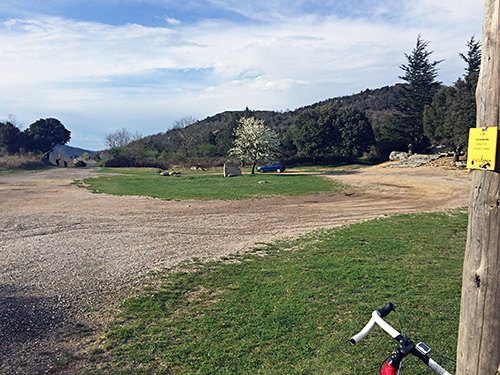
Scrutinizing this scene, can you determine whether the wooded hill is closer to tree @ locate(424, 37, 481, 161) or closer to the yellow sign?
tree @ locate(424, 37, 481, 161)

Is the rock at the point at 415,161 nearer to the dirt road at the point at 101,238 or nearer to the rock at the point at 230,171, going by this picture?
the dirt road at the point at 101,238

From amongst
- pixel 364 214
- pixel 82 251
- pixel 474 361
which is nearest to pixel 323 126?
pixel 364 214

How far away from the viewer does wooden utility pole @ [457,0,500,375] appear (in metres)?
2.52

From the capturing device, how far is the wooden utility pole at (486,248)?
2.52 meters

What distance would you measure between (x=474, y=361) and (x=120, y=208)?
14772 mm

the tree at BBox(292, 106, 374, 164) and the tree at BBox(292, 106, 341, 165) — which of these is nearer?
the tree at BBox(292, 106, 374, 164)

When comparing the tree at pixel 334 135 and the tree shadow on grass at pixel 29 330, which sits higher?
the tree at pixel 334 135

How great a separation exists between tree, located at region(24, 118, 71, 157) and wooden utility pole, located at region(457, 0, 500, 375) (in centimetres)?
6822

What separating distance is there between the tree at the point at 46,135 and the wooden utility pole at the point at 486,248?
68.2 metres

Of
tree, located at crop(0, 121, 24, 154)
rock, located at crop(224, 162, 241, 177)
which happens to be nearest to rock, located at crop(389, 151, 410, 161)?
rock, located at crop(224, 162, 241, 177)

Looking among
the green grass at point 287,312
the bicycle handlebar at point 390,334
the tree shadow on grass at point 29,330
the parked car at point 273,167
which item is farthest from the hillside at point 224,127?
the bicycle handlebar at point 390,334

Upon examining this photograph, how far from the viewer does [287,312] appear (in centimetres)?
557

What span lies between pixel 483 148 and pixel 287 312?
3855mm

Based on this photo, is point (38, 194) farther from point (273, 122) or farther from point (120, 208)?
point (273, 122)
